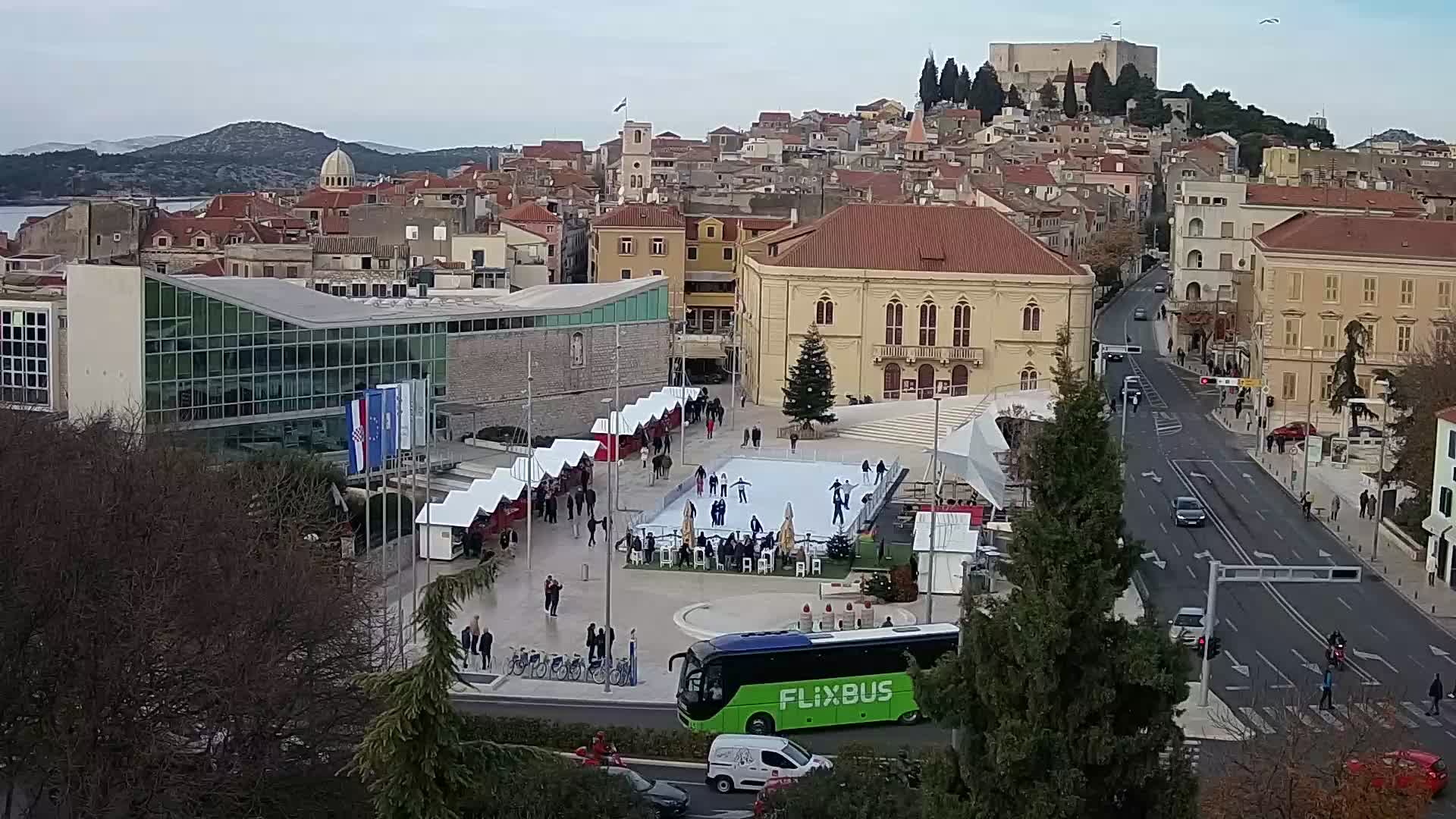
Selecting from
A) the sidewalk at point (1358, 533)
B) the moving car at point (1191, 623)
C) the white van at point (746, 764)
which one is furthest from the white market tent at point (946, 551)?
the white van at point (746, 764)

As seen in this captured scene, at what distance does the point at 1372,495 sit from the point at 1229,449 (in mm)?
8109

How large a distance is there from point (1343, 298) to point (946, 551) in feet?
86.1

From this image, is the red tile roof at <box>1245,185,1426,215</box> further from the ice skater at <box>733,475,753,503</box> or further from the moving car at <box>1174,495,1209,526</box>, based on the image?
the ice skater at <box>733,475,753,503</box>

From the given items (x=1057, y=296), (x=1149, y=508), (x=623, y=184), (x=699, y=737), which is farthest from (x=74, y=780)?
(x=623, y=184)

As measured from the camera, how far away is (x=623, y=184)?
102 meters

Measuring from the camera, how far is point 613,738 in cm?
2047

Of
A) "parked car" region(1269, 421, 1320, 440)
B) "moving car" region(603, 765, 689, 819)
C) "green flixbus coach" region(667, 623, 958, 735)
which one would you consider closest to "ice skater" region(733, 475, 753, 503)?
"green flixbus coach" region(667, 623, 958, 735)

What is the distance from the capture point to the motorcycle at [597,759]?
54.6 feet

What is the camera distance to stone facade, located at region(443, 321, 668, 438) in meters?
42.6

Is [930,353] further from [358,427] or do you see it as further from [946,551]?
[358,427]

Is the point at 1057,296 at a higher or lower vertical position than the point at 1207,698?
higher

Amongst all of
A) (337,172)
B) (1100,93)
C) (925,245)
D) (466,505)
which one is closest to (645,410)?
(925,245)

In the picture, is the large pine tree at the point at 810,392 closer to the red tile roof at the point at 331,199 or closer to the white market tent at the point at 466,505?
the white market tent at the point at 466,505

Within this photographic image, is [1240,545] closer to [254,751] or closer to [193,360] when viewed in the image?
[193,360]
